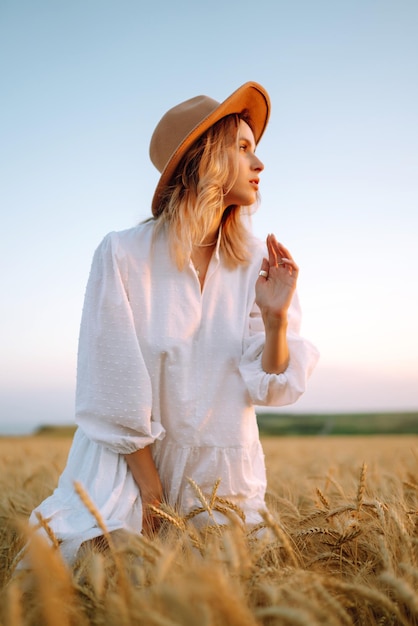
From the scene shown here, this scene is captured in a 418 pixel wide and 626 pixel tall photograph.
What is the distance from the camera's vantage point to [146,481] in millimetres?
2039

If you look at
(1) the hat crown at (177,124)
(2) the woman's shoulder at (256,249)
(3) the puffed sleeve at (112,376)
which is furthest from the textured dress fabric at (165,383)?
(1) the hat crown at (177,124)

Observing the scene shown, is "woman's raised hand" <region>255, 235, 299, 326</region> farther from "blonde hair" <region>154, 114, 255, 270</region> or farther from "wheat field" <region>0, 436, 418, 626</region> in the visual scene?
"wheat field" <region>0, 436, 418, 626</region>

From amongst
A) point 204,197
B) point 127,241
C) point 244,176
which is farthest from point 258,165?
point 127,241

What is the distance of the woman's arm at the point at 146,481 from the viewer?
2.02 metres

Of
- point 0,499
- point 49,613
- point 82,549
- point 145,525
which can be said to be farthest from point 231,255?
point 49,613

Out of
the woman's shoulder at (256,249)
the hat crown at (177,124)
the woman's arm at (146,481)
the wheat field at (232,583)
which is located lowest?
the woman's arm at (146,481)

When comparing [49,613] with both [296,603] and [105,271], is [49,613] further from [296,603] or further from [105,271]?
[105,271]

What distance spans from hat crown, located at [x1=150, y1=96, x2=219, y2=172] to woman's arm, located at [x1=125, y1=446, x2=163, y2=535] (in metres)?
1.24

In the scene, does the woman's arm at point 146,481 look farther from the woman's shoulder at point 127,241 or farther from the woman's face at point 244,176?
the woman's face at point 244,176

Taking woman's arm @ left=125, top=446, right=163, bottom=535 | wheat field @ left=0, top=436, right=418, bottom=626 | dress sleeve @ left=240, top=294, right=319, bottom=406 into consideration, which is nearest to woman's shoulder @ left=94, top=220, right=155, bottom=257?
dress sleeve @ left=240, top=294, right=319, bottom=406

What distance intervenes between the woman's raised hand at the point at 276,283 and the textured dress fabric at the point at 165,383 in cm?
12

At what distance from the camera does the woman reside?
2027mm

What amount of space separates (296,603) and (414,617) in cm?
24

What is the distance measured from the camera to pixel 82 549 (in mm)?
1747
